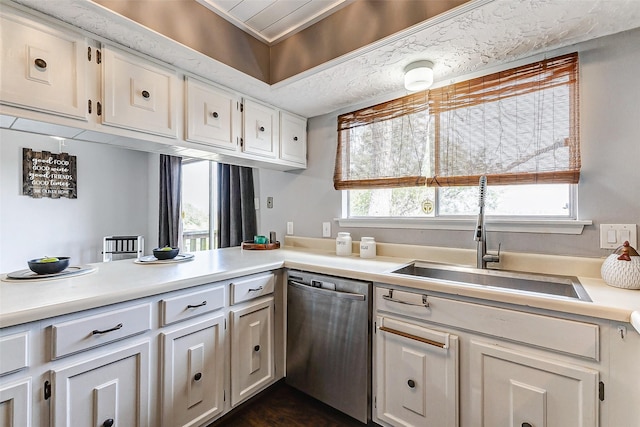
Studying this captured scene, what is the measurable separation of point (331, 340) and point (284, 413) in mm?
539

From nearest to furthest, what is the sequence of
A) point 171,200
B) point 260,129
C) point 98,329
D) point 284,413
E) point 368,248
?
point 98,329 → point 284,413 → point 368,248 → point 260,129 → point 171,200

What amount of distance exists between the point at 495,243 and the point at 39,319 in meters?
2.06

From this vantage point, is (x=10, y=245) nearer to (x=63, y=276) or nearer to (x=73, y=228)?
(x=73, y=228)

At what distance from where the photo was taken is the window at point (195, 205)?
409cm

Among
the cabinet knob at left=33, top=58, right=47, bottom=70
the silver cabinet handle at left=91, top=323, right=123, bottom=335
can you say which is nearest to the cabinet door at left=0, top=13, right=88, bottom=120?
the cabinet knob at left=33, top=58, right=47, bottom=70

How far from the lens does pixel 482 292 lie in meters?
1.16

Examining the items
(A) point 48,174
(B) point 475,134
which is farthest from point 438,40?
(A) point 48,174

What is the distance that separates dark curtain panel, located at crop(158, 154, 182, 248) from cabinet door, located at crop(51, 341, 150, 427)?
10.8ft

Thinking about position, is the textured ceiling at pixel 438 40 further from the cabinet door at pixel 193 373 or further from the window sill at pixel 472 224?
the cabinet door at pixel 193 373

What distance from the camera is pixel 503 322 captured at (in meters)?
1.13

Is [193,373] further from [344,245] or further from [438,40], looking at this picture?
[438,40]

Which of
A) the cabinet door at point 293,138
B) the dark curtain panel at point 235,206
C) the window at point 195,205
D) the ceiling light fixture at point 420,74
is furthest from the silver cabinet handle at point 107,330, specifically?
the window at point 195,205

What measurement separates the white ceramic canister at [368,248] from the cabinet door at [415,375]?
23.1 inches

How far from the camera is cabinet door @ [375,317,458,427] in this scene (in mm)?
1255
